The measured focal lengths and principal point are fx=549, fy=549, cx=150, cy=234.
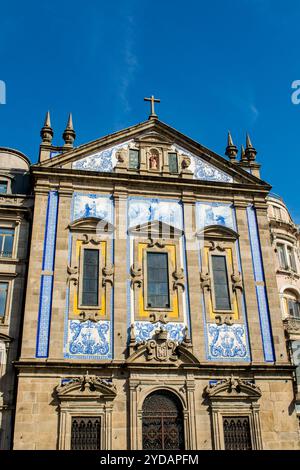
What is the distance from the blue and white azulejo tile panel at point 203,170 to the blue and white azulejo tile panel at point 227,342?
793cm

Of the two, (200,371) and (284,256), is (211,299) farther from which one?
(284,256)

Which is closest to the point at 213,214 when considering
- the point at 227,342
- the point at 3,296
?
the point at 227,342

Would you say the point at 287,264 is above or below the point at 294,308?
above

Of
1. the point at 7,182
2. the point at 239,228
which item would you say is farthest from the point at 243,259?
the point at 7,182

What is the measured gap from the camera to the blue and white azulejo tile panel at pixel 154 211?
26.3 m

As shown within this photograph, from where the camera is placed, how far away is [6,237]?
25.8 metres

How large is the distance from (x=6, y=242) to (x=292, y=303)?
15.2m

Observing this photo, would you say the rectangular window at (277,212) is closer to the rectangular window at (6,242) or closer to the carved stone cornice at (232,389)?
the carved stone cornice at (232,389)

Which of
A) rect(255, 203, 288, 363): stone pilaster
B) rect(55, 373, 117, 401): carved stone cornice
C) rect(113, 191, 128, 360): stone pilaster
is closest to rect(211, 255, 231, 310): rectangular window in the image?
rect(255, 203, 288, 363): stone pilaster

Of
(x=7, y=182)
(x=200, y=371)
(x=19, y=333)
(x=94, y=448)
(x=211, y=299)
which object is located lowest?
(x=94, y=448)

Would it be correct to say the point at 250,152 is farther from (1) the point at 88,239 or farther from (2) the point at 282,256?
(1) the point at 88,239

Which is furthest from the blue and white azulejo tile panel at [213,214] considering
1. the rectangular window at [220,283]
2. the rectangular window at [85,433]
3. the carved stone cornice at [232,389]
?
the rectangular window at [85,433]

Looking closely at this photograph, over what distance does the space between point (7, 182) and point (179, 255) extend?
9.86m

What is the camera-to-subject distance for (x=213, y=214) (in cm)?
2731
